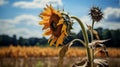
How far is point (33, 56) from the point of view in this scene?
1.84m

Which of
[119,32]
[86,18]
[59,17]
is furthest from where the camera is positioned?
[119,32]

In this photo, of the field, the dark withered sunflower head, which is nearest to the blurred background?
the field

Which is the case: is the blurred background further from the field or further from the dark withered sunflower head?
the dark withered sunflower head

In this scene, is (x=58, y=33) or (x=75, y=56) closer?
(x=58, y=33)

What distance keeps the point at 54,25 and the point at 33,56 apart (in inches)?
22.2

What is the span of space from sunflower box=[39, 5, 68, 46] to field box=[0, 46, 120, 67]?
0.53m

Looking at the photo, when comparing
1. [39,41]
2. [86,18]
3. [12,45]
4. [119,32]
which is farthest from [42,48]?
[119,32]

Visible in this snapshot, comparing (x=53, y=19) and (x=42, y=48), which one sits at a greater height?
(x=53, y=19)

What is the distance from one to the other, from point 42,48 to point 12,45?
0.58 ft

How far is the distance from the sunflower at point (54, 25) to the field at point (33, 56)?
1.74 ft

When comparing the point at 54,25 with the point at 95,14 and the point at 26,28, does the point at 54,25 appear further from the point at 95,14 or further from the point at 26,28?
the point at 26,28

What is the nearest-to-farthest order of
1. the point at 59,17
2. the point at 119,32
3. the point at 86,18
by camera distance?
the point at 59,17 → the point at 86,18 → the point at 119,32

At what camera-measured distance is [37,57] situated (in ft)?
6.03

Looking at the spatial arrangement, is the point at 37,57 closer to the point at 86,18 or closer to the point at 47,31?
the point at 86,18
